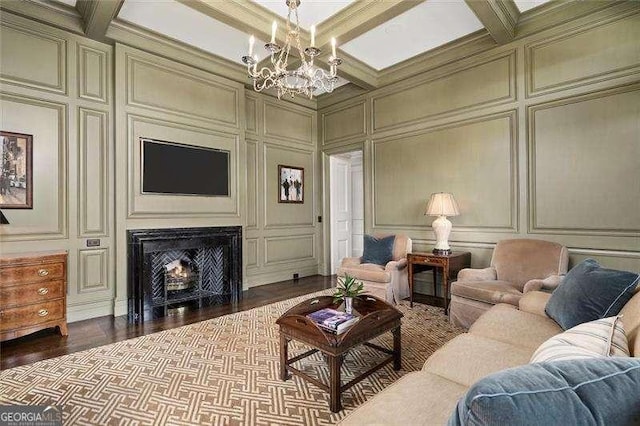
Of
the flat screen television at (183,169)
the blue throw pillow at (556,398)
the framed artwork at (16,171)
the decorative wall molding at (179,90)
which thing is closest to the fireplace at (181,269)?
the flat screen television at (183,169)

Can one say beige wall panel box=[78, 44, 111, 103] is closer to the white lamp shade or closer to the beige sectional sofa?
the white lamp shade

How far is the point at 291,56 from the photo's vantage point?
13.8ft

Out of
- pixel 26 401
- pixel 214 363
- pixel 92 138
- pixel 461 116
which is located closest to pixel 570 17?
pixel 461 116

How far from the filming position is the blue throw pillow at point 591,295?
5.91 feet

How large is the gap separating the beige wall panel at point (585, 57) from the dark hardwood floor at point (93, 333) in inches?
154

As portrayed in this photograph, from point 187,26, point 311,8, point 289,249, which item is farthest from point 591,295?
point 187,26

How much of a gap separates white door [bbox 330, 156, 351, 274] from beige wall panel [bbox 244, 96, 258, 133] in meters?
1.53

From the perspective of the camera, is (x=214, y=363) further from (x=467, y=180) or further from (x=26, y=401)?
(x=467, y=180)

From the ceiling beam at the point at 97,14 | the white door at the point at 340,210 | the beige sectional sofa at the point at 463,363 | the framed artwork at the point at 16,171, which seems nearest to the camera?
the beige sectional sofa at the point at 463,363

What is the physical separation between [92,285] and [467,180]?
4.62 metres

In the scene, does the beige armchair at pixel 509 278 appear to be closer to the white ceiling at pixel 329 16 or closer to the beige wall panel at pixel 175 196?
the white ceiling at pixel 329 16

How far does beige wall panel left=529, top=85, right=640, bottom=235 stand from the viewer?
310cm

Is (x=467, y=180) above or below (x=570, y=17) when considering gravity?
below

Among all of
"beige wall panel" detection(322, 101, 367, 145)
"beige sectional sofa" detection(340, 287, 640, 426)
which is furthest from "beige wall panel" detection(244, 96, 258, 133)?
"beige sectional sofa" detection(340, 287, 640, 426)
